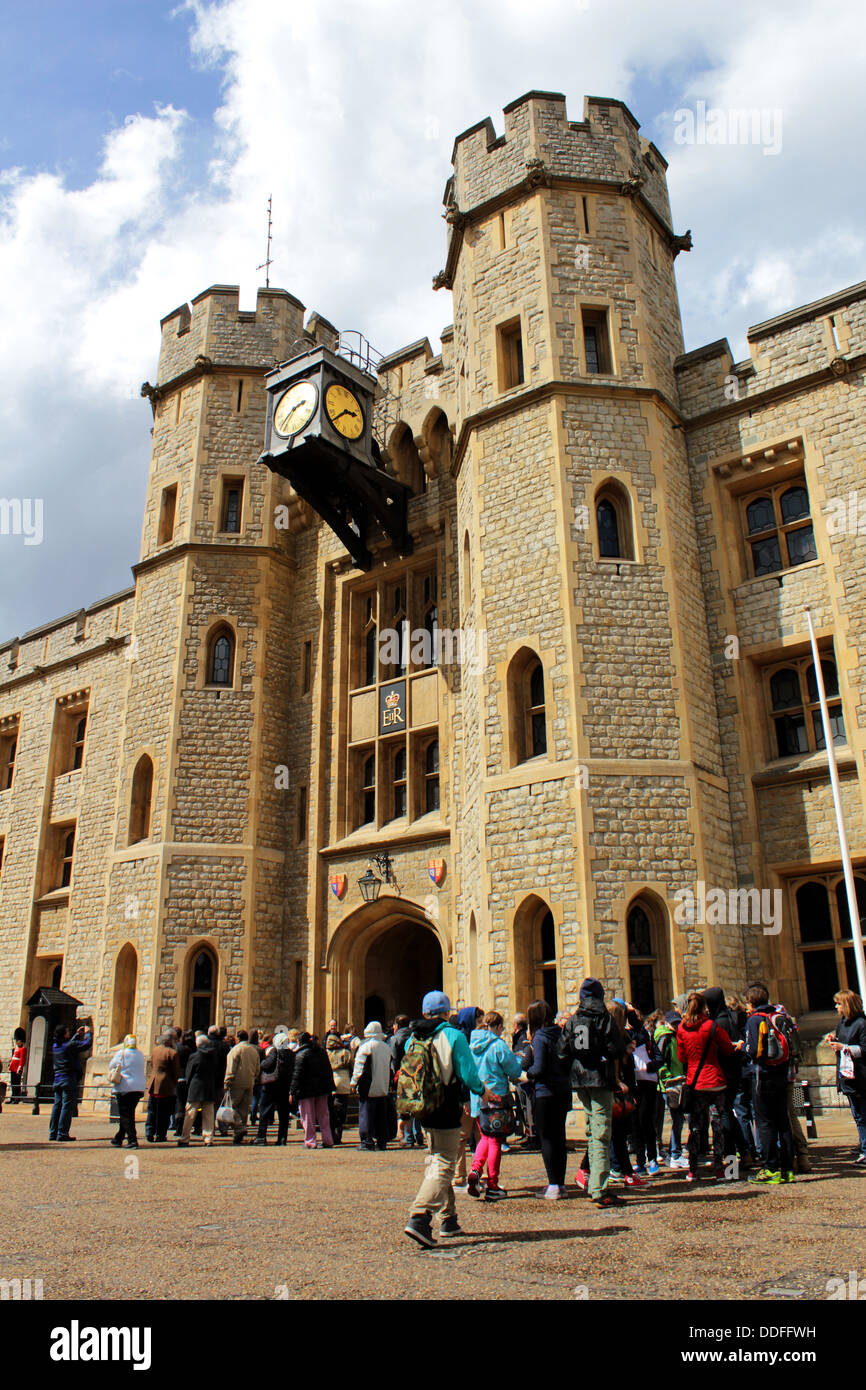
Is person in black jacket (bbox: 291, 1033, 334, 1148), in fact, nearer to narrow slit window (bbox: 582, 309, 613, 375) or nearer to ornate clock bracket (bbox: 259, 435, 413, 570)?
ornate clock bracket (bbox: 259, 435, 413, 570)

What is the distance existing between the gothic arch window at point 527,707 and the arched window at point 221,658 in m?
6.73

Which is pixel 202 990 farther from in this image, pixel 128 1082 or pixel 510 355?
pixel 510 355

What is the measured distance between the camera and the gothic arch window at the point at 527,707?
1316 centimetres

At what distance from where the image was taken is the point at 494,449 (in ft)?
47.8

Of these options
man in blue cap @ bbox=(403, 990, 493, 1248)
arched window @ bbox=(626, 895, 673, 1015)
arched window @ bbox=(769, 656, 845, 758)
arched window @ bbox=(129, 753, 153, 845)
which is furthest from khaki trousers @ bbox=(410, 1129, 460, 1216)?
arched window @ bbox=(129, 753, 153, 845)

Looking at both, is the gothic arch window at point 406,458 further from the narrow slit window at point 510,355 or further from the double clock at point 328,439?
the narrow slit window at point 510,355

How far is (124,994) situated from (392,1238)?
1272 centimetres

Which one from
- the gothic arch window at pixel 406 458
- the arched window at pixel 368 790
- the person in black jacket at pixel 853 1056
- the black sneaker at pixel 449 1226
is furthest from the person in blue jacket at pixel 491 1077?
the gothic arch window at pixel 406 458

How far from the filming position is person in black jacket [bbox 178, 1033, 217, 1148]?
456 inches

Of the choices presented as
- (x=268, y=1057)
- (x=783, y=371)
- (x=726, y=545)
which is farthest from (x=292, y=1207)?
(x=783, y=371)

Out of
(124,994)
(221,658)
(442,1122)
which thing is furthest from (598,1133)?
(221,658)

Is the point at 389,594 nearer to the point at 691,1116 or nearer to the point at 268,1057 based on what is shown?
the point at 268,1057

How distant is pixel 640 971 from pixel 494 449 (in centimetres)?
745

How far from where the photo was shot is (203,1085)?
11617 millimetres
